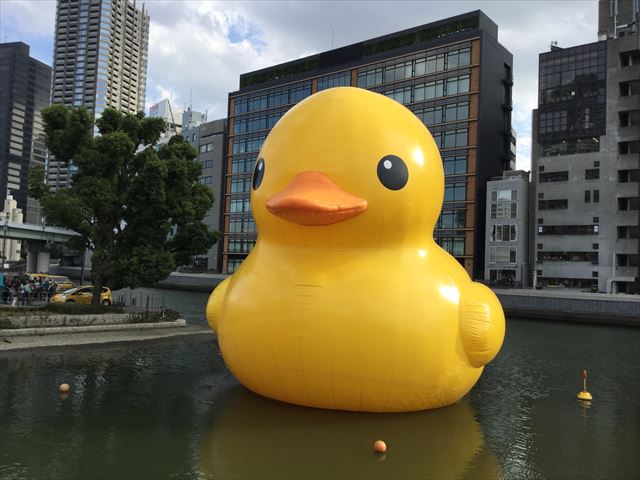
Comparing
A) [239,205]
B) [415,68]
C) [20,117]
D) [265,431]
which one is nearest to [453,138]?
[415,68]

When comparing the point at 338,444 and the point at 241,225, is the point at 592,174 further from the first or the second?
the point at 338,444

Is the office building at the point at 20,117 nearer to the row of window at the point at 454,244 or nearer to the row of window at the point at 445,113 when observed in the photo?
the row of window at the point at 445,113

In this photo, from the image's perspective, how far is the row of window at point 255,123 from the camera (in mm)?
75600

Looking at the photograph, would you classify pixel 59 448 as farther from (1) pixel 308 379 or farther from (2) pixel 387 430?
(2) pixel 387 430

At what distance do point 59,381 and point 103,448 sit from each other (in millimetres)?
5192

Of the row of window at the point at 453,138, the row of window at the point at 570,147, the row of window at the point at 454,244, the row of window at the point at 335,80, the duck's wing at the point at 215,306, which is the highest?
the row of window at the point at 335,80

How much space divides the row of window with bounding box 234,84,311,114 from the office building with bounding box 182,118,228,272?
10.0m

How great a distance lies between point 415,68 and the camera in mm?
62000

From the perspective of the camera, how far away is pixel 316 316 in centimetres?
907

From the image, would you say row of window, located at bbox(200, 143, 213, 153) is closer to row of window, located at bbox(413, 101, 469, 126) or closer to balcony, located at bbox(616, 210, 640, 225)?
row of window, located at bbox(413, 101, 469, 126)

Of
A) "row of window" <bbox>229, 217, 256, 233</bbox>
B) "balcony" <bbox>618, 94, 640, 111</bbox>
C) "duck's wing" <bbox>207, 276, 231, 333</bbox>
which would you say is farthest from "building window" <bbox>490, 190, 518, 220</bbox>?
"duck's wing" <bbox>207, 276, 231, 333</bbox>

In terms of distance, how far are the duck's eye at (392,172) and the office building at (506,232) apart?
48.6 meters

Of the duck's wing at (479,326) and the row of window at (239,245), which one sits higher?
the row of window at (239,245)

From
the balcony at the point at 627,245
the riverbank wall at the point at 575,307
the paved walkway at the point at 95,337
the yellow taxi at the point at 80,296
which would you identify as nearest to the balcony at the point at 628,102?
the balcony at the point at 627,245
